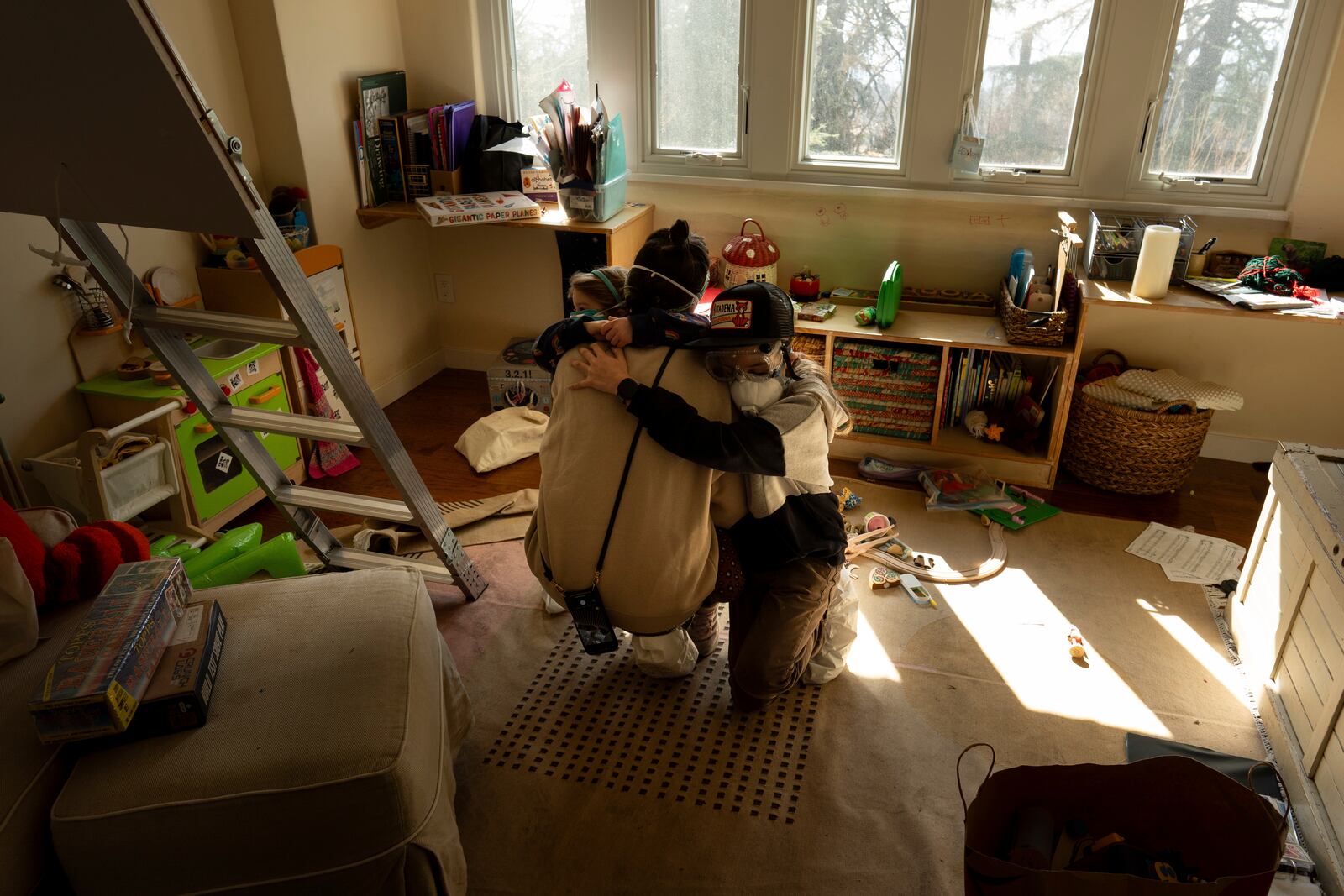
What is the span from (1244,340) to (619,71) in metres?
2.41

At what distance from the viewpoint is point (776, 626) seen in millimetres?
1959

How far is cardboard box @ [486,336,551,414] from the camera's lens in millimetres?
3586

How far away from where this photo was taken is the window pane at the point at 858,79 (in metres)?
3.13

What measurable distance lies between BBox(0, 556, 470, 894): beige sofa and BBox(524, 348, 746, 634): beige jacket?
0.40m

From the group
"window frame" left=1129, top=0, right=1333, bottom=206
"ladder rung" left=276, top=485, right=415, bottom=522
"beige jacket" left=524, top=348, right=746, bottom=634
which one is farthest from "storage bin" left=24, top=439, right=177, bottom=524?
"window frame" left=1129, top=0, right=1333, bottom=206

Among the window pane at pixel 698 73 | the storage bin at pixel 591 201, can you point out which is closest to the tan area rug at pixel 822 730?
the storage bin at pixel 591 201

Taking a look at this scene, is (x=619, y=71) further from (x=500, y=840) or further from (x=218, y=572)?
(x=500, y=840)

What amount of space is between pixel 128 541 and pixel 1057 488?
2.75 metres

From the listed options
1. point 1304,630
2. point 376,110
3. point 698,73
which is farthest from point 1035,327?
point 376,110

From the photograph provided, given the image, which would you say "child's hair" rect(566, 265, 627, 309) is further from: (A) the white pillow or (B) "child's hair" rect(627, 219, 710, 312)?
(A) the white pillow

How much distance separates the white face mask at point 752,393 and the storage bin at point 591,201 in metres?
1.68

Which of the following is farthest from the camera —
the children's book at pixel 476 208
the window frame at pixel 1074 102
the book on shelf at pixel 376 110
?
the book on shelf at pixel 376 110

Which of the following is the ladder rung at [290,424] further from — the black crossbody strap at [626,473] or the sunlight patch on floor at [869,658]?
the sunlight patch on floor at [869,658]

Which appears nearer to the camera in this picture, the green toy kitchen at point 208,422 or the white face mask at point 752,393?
the white face mask at point 752,393
